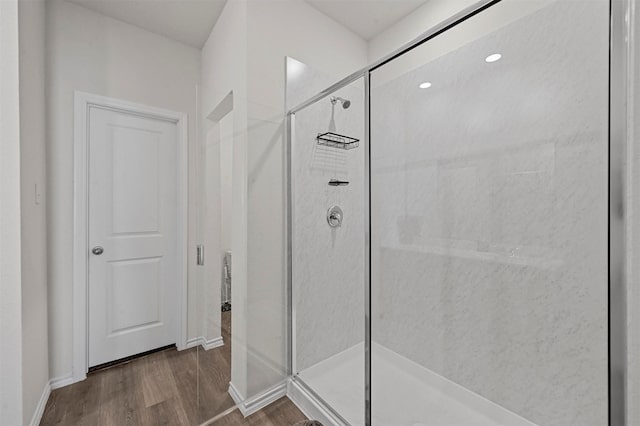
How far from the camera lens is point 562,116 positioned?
4.22 ft

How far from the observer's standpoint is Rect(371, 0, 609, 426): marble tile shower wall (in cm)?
122

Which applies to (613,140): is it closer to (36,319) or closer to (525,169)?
(525,169)

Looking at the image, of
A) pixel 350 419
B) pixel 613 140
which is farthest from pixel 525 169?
pixel 350 419

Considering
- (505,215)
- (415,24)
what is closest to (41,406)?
(505,215)

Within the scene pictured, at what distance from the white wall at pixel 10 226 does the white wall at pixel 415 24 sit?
2223 millimetres

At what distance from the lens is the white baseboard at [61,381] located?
1.92 meters

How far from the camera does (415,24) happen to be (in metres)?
2.06

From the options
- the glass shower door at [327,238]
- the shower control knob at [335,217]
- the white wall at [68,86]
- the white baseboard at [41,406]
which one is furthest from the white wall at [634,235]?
the white wall at [68,86]

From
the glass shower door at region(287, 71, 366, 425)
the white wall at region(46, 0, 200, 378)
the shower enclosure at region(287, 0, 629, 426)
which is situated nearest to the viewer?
the shower enclosure at region(287, 0, 629, 426)

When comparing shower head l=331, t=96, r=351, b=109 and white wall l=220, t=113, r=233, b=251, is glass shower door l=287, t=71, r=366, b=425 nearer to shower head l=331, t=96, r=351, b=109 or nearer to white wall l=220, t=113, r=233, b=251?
shower head l=331, t=96, r=351, b=109

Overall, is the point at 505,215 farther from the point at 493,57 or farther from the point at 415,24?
the point at 415,24

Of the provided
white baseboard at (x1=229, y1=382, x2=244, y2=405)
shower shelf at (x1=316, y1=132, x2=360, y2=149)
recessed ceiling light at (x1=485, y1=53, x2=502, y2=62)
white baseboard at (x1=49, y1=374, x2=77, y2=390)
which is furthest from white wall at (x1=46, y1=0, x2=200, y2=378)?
recessed ceiling light at (x1=485, y1=53, x2=502, y2=62)

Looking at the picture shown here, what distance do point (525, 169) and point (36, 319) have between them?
2.78m

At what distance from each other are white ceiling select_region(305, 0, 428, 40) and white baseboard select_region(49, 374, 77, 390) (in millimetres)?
3121
